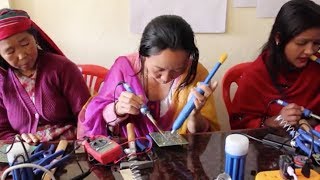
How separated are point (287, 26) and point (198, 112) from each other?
0.56 m

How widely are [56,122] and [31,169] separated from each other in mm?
608

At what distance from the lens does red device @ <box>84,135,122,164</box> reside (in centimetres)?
85

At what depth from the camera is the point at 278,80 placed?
1436 millimetres

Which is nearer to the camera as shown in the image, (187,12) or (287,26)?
(287,26)

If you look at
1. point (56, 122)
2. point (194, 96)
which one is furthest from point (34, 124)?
point (194, 96)

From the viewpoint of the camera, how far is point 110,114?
114cm

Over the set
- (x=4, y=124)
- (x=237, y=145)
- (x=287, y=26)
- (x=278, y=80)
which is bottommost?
(x=4, y=124)

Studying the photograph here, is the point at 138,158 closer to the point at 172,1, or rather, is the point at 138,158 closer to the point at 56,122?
the point at 56,122

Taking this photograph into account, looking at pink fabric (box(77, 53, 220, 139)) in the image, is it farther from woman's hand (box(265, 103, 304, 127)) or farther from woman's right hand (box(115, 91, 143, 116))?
woman's hand (box(265, 103, 304, 127))

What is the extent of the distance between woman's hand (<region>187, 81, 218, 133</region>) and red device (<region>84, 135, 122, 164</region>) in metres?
0.26

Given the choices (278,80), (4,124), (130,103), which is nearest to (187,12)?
(278,80)

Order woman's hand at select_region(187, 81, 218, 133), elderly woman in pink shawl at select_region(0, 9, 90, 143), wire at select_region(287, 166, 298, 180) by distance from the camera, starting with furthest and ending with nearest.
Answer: elderly woman in pink shawl at select_region(0, 9, 90, 143), woman's hand at select_region(187, 81, 218, 133), wire at select_region(287, 166, 298, 180)

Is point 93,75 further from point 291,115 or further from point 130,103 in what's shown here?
point 291,115

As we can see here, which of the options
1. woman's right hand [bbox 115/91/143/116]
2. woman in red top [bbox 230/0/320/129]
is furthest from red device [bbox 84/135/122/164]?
woman in red top [bbox 230/0/320/129]
